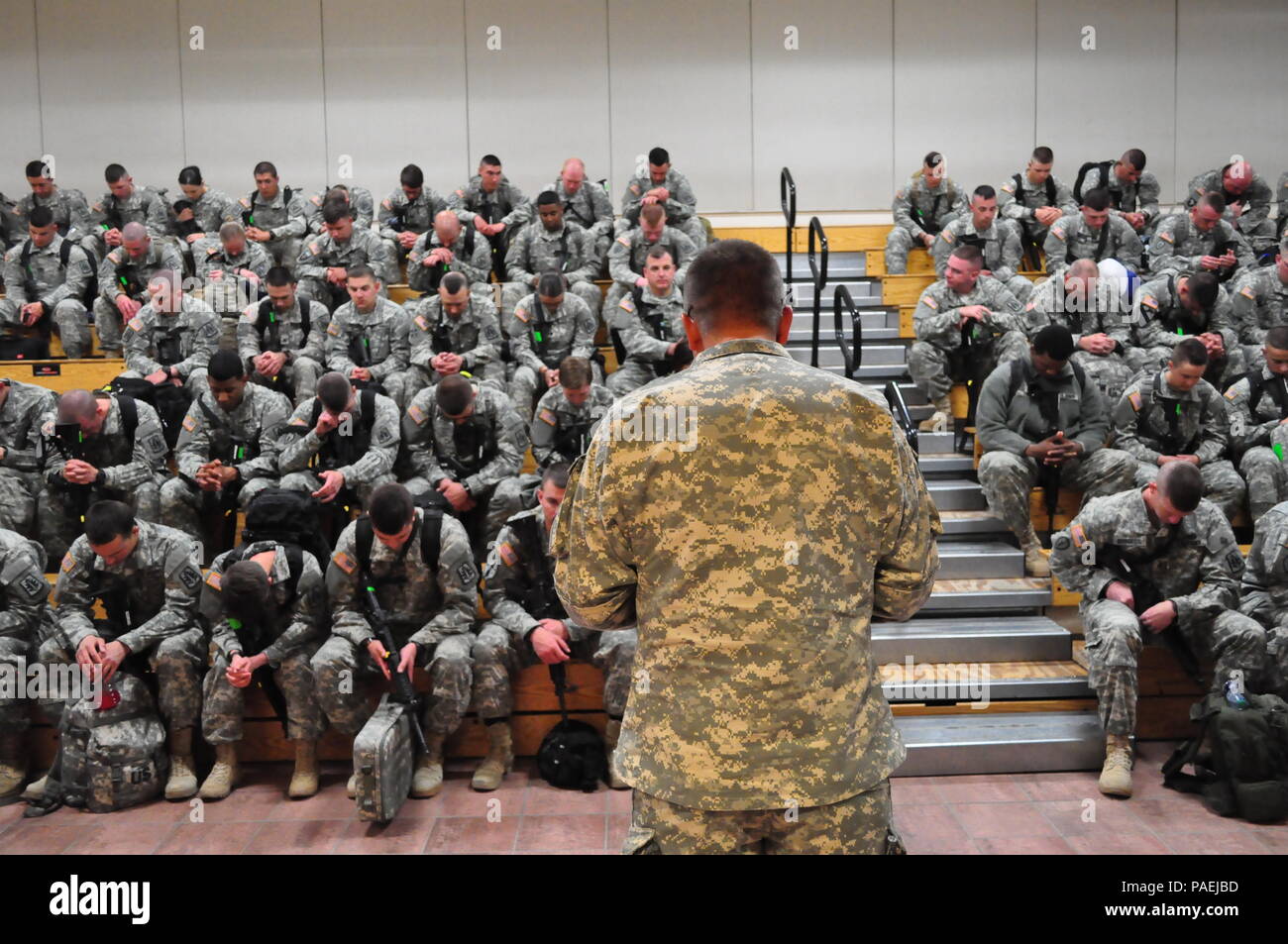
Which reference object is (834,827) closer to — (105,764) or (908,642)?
(908,642)

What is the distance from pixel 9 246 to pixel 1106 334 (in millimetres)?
9105

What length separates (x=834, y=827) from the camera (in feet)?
5.98

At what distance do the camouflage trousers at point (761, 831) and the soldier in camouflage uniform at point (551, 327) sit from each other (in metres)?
5.63

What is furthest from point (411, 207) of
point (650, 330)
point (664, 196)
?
point (650, 330)

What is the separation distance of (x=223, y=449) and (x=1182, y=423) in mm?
5427

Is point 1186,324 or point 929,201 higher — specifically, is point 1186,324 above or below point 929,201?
below

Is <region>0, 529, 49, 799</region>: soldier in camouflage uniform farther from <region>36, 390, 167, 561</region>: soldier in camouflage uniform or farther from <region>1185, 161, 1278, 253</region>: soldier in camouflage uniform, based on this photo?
<region>1185, 161, 1278, 253</region>: soldier in camouflage uniform

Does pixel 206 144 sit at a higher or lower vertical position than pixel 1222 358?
higher

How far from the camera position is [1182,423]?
620 centimetres

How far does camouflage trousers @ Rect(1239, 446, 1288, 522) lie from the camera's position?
19.4ft

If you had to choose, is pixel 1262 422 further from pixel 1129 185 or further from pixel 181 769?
pixel 181 769

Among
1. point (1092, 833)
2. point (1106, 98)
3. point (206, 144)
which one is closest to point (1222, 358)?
point (1092, 833)

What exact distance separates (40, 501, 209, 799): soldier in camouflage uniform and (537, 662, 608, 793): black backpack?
157cm

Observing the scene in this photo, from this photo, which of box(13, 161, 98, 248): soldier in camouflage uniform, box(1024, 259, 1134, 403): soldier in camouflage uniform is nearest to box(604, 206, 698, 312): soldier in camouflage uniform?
box(1024, 259, 1134, 403): soldier in camouflage uniform
